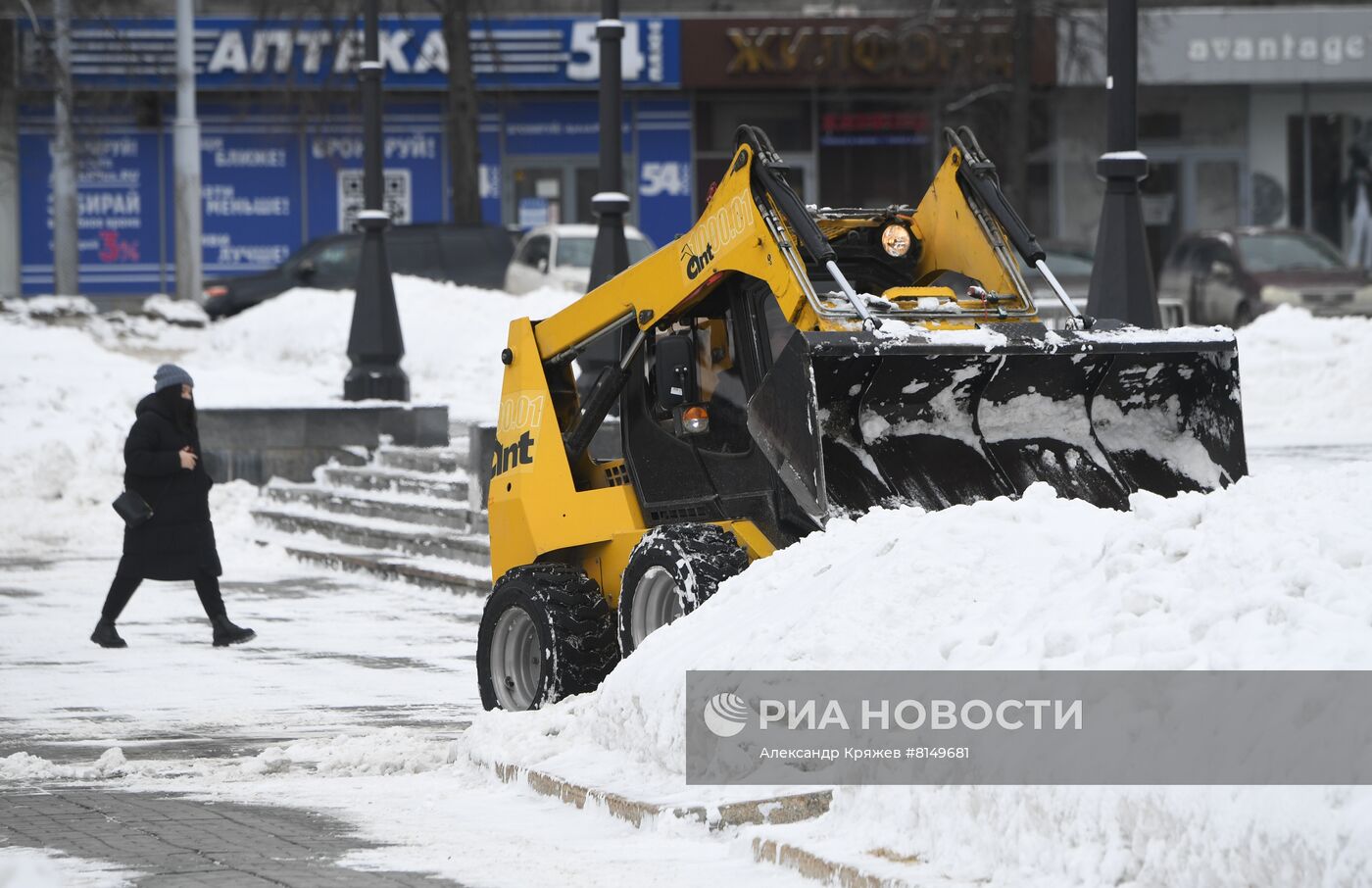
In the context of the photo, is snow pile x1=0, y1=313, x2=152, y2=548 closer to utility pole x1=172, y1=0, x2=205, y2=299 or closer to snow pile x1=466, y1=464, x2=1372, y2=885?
utility pole x1=172, y1=0, x2=205, y2=299

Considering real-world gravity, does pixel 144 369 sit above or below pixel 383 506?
above

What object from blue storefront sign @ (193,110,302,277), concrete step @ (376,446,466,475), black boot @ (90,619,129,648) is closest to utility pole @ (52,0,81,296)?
blue storefront sign @ (193,110,302,277)

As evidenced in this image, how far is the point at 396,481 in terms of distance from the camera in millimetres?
17344

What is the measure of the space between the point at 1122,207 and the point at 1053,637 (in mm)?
6706

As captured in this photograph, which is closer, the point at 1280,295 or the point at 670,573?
the point at 670,573

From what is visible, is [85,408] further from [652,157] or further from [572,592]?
[652,157]

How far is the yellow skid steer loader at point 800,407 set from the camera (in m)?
8.43

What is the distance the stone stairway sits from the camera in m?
15.0

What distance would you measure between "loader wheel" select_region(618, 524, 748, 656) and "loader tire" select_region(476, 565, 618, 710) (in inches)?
7.4

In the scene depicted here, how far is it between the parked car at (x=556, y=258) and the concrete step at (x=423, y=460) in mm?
9926

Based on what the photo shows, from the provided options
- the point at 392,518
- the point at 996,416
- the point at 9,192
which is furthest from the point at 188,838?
the point at 9,192

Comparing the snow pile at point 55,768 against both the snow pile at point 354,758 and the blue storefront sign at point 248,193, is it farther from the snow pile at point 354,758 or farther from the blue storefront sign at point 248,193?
the blue storefront sign at point 248,193

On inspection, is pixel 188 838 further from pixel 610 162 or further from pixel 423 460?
pixel 423 460

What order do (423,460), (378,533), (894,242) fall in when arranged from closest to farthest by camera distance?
1. (894,242)
2. (378,533)
3. (423,460)
